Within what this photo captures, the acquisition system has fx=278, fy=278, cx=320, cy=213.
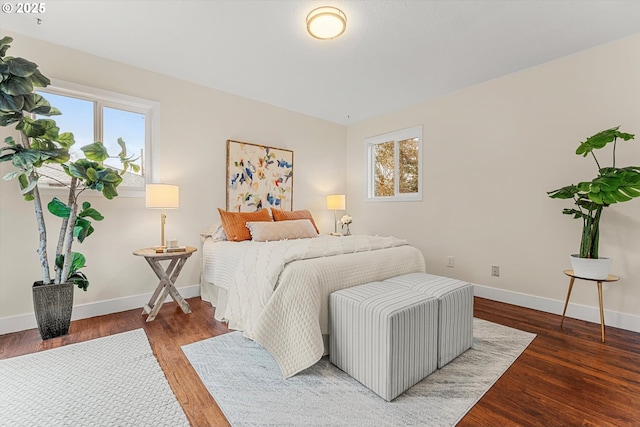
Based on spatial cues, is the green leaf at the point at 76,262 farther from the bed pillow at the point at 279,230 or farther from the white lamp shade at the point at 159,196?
the bed pillow at the point at 279,230

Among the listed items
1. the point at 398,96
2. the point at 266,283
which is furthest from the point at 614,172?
the point at 266,283

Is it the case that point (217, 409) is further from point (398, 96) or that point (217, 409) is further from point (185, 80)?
point (398, 96)

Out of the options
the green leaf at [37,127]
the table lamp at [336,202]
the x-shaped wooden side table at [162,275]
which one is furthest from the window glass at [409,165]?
the green leaf at [37,127]

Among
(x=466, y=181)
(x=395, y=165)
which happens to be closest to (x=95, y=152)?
(x=395, y=165)

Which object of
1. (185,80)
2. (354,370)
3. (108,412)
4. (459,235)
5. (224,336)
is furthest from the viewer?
(459,235)

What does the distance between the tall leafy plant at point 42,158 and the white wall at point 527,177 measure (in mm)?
3668

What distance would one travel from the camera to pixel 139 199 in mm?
3025

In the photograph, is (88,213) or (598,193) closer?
(598,193)

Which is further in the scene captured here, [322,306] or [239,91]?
[239,91]

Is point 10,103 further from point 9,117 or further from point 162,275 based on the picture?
point 162,275

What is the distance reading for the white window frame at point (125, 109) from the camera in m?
2.59

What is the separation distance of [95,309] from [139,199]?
3.81 feet

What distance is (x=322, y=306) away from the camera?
1889 mm

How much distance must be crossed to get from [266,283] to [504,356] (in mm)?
1781
